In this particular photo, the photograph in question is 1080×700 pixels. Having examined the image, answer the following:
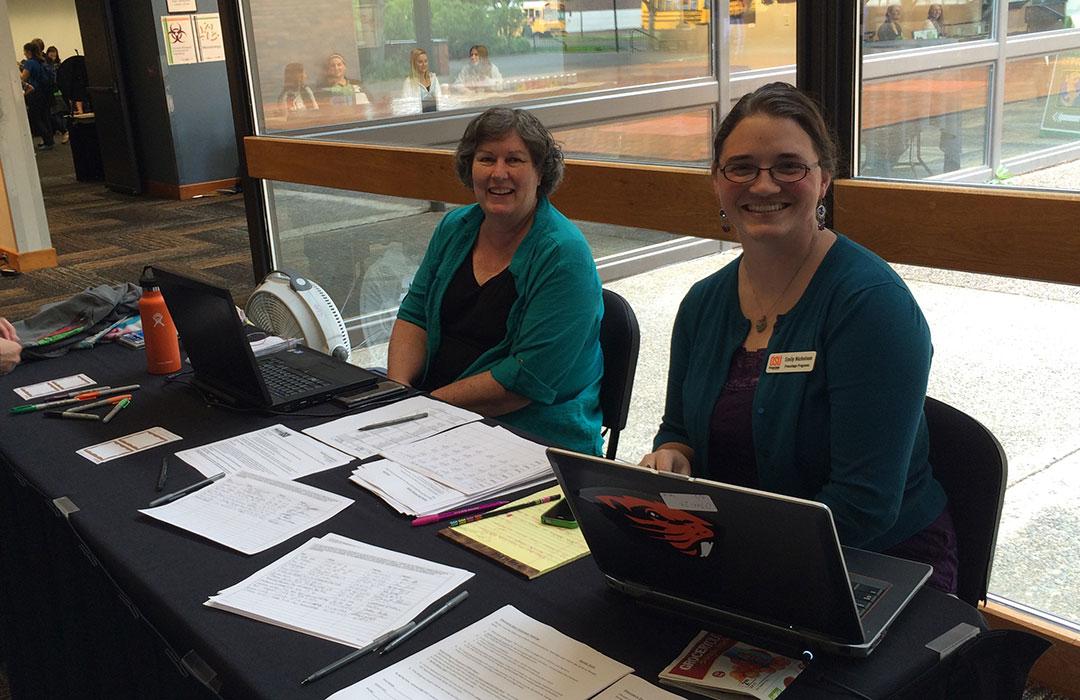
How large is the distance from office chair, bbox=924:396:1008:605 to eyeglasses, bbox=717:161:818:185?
0.45 metres

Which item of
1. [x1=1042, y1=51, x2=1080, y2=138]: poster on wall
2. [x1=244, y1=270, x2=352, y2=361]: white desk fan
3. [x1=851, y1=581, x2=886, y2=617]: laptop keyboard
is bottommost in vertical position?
[x1=244, y1=270, x2=352, y2=361]: white desk fan

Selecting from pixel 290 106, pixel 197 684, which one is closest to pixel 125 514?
pixel 197 684

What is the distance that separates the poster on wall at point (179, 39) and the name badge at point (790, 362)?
30.4 ft

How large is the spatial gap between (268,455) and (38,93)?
1588cm

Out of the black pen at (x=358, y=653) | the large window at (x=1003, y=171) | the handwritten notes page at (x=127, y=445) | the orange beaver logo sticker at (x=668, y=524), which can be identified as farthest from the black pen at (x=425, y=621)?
the large window at (x=1003, y=171)

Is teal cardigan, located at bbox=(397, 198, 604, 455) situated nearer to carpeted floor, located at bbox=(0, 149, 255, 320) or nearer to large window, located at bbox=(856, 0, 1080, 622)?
large window, located at bbox=(856, 0, 1080, 622)

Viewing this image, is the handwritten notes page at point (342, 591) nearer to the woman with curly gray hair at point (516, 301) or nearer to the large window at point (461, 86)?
the woman with curly gray hair at point (516, 301)

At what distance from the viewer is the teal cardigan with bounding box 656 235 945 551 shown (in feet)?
4.94

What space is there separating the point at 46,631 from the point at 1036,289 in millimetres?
2314

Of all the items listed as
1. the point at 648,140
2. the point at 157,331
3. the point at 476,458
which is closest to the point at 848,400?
the point at 476,458

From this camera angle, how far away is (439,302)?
8.46ft

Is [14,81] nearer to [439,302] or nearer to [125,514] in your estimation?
[439,302]

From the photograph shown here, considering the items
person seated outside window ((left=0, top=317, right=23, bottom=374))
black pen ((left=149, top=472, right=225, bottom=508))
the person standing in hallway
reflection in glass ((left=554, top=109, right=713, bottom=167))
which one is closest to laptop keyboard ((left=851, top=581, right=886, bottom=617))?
black pen ((left=149, top=472, right=225, bottom=508))

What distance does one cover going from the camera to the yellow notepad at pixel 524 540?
1.43 m
